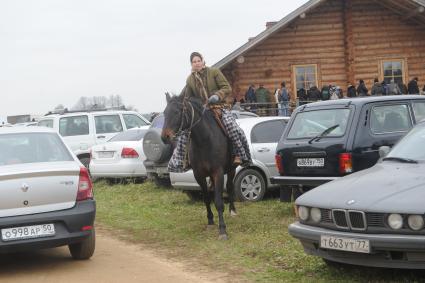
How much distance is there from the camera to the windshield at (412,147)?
728 centimetres

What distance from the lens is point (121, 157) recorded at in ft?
54.0

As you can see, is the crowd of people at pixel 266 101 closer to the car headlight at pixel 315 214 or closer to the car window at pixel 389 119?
the car window at pixel 389 119

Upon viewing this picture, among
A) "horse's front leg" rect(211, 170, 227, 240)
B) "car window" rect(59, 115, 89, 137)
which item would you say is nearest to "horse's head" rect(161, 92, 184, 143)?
"horse's front leg" rect(211, 170, 227, 240)

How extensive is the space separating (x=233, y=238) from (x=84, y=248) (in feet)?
6.95

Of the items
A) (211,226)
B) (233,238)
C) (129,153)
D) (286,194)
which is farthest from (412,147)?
(129,153)

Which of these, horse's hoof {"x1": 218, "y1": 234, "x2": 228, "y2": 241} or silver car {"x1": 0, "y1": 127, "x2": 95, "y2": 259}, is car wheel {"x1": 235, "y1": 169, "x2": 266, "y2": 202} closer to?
horse's hoof {"x1": 218, "y1": 234, "x2": 228, "y2": 241}

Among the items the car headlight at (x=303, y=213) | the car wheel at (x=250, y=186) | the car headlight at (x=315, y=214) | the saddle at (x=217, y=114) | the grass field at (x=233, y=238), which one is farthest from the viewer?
the car wheel at (x=250, y=186)

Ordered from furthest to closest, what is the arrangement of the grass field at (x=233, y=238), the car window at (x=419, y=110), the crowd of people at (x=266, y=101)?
the crowd of people at (x=266, y=101), the car window at (x=419, y=110), the grass field at (x=233, y=238)

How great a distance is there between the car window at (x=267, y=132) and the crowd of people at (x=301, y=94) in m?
11.8

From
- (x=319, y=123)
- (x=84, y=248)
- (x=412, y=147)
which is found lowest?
(x=84, y=248)

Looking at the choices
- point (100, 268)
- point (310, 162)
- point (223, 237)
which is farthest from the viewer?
point (310, 162)

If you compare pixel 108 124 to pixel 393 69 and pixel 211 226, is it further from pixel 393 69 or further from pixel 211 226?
pixel 393 69

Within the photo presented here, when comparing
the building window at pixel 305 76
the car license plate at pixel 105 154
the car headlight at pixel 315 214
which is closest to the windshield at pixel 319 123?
the car headlight at pixel 315 214

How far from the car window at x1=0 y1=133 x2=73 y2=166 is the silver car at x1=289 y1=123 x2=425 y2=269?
3.23 metres
